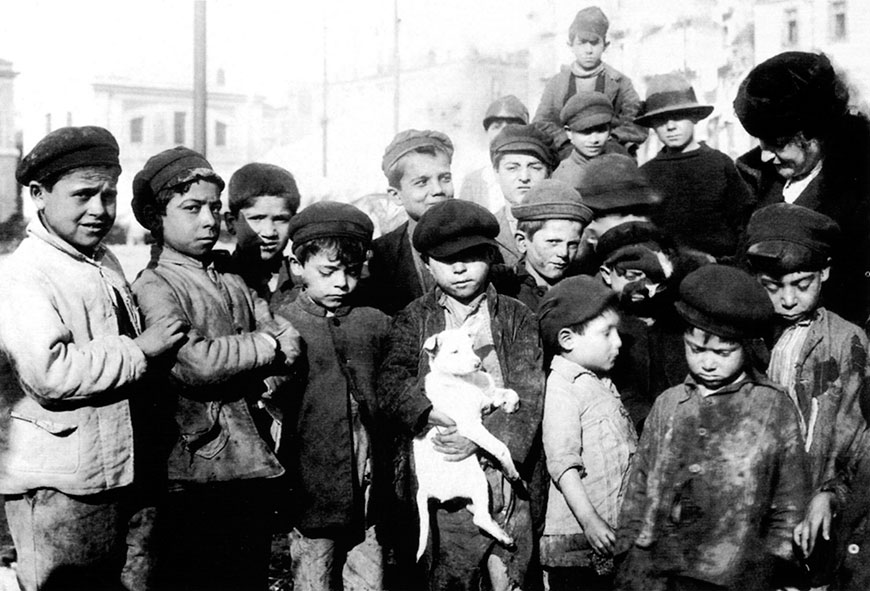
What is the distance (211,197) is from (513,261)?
4.92 feet

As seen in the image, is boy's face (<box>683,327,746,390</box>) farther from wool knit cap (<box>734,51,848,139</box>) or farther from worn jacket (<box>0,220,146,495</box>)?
worn jacket (<box>0,220,146,495</box>)

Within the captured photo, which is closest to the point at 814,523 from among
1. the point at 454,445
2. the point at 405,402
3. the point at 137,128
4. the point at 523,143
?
the point at 454,445

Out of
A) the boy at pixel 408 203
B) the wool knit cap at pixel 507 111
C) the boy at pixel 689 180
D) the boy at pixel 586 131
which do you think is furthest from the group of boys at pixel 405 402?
the wool knit cap at pixel 507 111

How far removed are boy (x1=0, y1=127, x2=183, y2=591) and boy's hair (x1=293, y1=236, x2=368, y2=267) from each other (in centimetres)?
75

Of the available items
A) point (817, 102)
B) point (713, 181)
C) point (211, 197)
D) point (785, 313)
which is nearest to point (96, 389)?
point (211, 197)

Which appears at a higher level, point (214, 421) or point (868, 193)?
point (868, 193)

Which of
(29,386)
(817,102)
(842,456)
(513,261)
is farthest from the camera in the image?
(513,261)

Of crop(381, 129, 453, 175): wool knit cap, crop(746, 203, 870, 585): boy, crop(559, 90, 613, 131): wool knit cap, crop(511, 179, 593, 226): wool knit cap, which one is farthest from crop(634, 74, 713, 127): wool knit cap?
crop(746, 203, 870, 585): boy

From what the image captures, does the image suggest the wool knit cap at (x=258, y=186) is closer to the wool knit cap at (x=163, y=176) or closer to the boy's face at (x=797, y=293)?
the wool knit cap at (x=163, y=176)

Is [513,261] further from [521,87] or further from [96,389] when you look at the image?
[521,87]

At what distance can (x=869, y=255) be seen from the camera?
377 centimetres

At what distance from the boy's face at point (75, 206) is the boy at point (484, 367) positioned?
1199 millimetres

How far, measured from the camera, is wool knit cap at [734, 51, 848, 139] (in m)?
3.68

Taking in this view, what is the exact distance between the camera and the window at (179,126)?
90.9 feet
